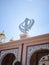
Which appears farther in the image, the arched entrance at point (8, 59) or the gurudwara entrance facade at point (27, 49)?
the arched entrance at point (8, 59)

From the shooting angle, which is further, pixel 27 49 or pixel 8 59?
pixel 8 59

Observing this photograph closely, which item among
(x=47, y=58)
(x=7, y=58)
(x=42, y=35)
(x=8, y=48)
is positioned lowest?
(x=47, y=58)

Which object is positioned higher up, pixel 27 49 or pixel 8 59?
pixel 27 49

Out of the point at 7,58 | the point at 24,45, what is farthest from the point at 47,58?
the point at 24,45

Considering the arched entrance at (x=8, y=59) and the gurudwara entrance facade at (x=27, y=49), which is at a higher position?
the gurudwara entrance facade at (x=27, y=49)

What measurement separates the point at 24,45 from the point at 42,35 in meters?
2.06

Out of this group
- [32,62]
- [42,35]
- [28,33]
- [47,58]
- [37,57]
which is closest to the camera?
[42,35]

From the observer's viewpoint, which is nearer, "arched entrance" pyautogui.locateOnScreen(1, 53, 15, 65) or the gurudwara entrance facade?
the gurudwara entrance facade

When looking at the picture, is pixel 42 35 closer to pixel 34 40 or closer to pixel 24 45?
pixel 34 40

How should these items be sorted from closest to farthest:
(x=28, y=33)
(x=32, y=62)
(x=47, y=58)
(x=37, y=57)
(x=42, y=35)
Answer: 1. (x=42, y=35)
2. (x=32, y=62)
3. (x=37, y=57)
4. (x=28, y=33)
5. (x=47, y=58)

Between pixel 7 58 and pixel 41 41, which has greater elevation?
pixel 41 41

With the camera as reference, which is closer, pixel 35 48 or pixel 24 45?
pixel 35 48

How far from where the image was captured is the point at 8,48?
14.6 metres

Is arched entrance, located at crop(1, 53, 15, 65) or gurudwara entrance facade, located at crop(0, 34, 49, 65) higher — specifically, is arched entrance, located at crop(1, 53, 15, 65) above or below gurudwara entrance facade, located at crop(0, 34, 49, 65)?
below
